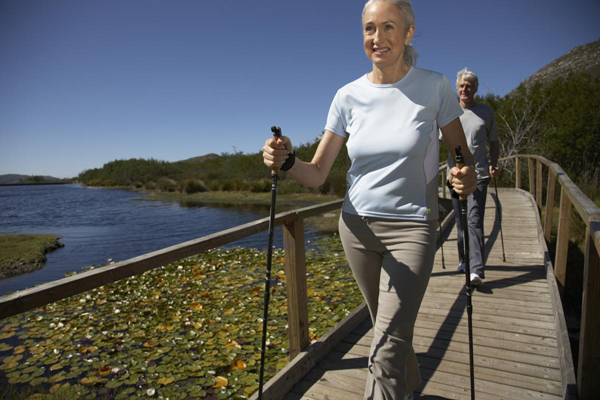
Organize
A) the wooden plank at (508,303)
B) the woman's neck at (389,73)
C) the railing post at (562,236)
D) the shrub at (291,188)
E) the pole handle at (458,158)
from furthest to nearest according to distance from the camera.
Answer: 1. the shrub at (291,188)
2. the railing post at (562,236)
3. the wooden plank at (508,303)
4. the woman's neck at (389,73)
5. the pole handle at (458,158)

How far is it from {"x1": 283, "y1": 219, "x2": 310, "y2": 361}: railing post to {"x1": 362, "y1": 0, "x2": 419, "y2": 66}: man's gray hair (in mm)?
1377

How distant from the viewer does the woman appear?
1.70m

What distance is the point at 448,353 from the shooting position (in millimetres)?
3033

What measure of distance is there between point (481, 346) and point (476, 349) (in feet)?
0.24

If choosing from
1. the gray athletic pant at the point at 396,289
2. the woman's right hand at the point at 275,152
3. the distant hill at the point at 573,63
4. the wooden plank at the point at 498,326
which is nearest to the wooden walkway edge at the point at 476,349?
the wooden plank at the point at 498,326

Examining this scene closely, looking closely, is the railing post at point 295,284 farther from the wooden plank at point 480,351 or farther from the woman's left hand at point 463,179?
the woman's left hand at point 463,179

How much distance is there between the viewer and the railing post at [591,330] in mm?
2057

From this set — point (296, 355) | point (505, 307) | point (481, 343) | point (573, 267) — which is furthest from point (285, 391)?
point (573, 267)

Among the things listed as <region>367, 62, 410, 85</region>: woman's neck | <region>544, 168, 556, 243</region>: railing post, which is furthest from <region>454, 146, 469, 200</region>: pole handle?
<region>544, 168, 556, 243</region>: railing post

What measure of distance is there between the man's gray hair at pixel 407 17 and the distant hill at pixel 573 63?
274ft

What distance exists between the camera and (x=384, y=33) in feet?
5.68

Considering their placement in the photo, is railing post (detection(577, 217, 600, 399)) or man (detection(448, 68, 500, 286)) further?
man (detection(448, 68, 500, 286))

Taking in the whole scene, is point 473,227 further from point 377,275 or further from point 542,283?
point 377,275

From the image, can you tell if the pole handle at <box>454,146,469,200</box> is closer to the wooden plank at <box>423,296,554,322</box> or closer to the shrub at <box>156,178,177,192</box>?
the wooden plank at <box>423,296,554,322</box>
